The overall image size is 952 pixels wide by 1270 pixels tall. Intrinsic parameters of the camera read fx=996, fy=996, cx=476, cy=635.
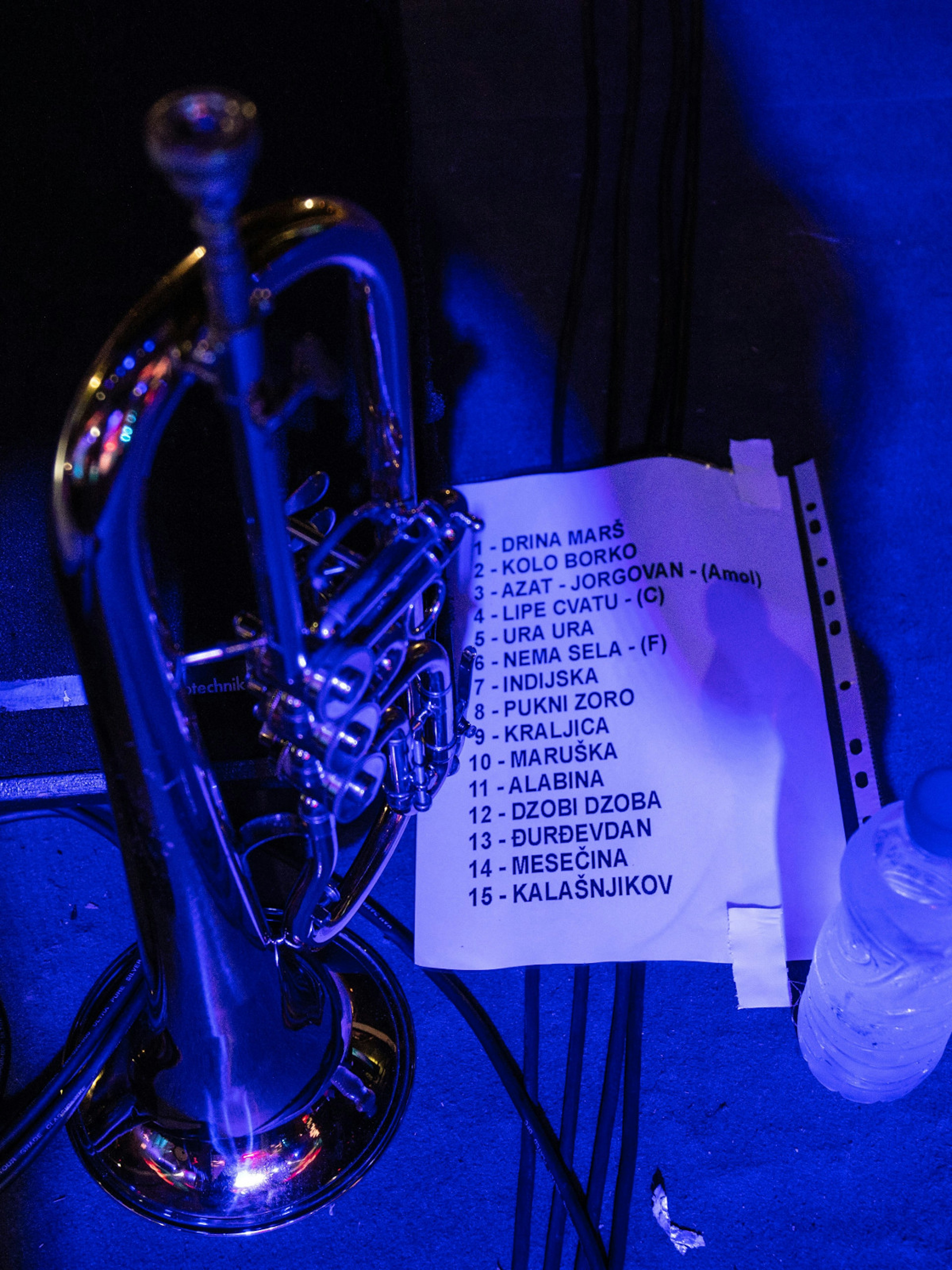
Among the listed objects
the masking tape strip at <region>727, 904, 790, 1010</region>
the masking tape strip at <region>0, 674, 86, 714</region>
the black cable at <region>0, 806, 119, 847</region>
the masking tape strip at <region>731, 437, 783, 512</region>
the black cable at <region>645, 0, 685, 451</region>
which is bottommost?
the masking tape strip at <region>727, 904, 790, 1010</region>

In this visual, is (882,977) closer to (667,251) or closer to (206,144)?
(206,144)

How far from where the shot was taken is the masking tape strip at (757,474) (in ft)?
2.01

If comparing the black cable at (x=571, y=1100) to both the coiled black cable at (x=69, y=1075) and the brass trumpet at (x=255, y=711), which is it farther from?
the coiled black cable at (x=69, y=1075)

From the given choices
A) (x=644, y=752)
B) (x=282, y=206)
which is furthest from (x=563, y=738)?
(x=282, y=206)

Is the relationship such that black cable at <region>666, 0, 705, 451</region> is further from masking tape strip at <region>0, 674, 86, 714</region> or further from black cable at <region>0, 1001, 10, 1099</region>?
black cable at <region>0, 1001, 10, 1099</region>

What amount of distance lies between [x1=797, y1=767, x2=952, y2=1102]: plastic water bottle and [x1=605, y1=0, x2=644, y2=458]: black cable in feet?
1.08

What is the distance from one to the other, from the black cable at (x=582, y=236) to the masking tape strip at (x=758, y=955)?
0.31 m

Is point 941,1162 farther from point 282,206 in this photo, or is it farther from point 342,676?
point 282,206

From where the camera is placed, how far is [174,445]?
0.48 meters

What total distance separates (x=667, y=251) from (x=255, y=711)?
0.58 meters

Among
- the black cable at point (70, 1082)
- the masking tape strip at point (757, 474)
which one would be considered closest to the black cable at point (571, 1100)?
the black cable at point (70, 1082)

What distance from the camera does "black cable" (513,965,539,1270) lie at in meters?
0.41

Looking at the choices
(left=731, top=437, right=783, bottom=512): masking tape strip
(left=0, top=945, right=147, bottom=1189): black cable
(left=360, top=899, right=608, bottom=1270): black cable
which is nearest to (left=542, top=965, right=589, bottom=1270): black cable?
(left=360, top=899, right=608, bottom=1270): black cable

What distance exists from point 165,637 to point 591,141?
0.69 meters
